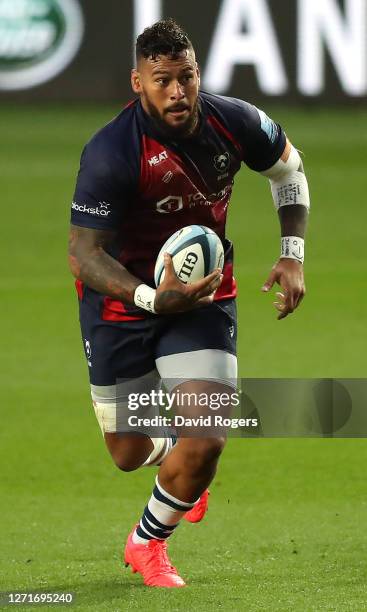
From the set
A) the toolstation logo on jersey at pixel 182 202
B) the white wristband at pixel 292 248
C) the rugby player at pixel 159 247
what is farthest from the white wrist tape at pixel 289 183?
the toolstation logo on jersey at pixel 182 202

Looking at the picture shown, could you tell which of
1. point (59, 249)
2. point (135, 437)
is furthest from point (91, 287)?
point (59, 249)

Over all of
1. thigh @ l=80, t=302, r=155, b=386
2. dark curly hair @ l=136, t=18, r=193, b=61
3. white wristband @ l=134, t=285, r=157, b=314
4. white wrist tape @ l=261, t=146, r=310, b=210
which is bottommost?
thigh @ l=80, t=302, r=155, b=386

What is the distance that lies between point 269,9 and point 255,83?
3.90ft

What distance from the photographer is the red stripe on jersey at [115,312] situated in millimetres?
6836

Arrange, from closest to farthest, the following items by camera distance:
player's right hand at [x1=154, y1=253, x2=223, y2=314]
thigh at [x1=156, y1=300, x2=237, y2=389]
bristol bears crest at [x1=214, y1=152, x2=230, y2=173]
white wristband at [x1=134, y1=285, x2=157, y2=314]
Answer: player's right hand at [x1=154, y1=253, x2=223, y2=314], white wristband at [x1=134, y1=285, x2=157, y2=314], thigh at [x1=156, y1=300, x2=237, y2=389], bristol bears crest at [x1=214, y1=152, x2=230, y2=173]

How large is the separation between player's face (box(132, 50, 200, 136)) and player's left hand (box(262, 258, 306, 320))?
0.85 meters

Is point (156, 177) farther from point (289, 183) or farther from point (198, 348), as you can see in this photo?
point (289, 183)

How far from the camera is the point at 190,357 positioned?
6.51 m

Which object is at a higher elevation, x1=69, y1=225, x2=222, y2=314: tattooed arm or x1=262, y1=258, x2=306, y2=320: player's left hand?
x1=69, y1=225, x2=222, y2=314: tattooed arm

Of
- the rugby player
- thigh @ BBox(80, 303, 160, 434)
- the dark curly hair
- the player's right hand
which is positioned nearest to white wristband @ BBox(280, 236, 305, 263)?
the rugby player

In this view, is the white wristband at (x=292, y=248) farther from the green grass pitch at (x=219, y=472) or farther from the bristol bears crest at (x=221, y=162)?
the green grass pitch at (x=219, y=472)

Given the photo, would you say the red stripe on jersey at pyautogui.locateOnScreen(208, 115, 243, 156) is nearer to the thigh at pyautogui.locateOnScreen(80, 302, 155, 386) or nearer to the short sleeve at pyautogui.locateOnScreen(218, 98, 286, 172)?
the short sleeve at pyautogui.locateOnScreen(218, 98, 286, 172)

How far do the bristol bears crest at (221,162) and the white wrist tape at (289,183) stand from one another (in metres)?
0.49

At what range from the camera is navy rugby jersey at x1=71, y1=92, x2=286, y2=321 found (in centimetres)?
640
